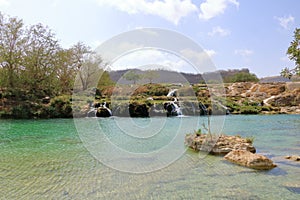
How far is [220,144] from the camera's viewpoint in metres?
11.7

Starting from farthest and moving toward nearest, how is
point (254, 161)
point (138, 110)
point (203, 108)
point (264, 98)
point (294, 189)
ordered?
point (264, 98) < point (203, 108) < point (138, 110) < point (254, 161) < point (294, 189)

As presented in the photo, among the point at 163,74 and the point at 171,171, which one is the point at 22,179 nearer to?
the point at 171,171

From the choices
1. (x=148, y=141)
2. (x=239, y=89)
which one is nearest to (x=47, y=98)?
(x=148, y=141)

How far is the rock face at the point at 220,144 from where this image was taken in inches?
445

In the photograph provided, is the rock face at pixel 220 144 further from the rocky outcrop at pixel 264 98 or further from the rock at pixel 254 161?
the rocky outcrop at pixel 264 98

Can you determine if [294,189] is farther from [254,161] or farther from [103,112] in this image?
[103,112]

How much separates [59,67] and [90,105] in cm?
1082

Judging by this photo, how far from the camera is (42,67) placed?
37781mm

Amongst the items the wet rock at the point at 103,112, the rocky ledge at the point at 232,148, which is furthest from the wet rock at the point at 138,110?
the rocky ledge at the point at 232,148

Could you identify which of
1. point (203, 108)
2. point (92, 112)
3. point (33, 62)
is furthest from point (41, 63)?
point (203, 108)

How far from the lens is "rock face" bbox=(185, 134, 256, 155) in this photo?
37.1 ft

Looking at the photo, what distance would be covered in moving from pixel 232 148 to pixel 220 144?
20.6 inches

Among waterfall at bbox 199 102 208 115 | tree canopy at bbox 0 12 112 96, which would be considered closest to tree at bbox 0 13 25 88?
tree canopy at bbox 0 12 112 96

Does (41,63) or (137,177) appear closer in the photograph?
(137,177)
